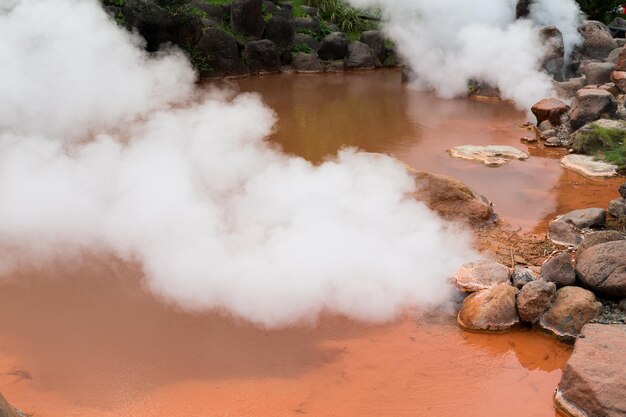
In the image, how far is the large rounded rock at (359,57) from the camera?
53.2 ft

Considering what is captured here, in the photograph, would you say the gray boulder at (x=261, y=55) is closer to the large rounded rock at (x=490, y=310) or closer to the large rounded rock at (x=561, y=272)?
the large rounded rock at (x=561, y=272)

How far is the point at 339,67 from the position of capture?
16078 millimetres

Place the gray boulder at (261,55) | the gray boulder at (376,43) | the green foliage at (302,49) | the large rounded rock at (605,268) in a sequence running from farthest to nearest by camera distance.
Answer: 1. the gray boulder at (376,43)
2. the green foliage at (302,49)
3. the gray boulder at (261,55)
4. the large rounded rock at (605,268)

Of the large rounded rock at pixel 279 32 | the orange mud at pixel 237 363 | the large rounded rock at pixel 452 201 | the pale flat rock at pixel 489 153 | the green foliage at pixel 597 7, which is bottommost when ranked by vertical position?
the pale flat rock at pixel 489 153

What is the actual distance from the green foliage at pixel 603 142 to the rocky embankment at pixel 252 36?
793 cm

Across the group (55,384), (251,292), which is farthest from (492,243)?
(55,384)

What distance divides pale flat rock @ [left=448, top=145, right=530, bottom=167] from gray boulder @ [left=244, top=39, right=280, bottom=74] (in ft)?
23.1

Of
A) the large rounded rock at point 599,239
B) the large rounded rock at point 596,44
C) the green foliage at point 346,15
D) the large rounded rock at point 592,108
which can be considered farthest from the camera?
the green foliage at point 346,15

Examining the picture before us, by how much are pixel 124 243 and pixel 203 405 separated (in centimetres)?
188

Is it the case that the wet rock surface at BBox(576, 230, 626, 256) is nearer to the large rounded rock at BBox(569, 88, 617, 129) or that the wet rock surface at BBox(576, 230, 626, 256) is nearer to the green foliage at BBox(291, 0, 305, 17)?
the large rounded rock at BBox(569, 88, 617, 129)

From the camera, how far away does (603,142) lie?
8742 mm

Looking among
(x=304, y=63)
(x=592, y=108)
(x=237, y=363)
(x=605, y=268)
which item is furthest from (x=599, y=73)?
(x=237, y=363)

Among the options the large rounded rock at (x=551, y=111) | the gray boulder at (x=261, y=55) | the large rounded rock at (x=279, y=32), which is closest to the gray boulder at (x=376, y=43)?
the large rounded rock at (x=279, y=32)

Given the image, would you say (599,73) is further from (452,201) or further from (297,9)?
(297,9)
